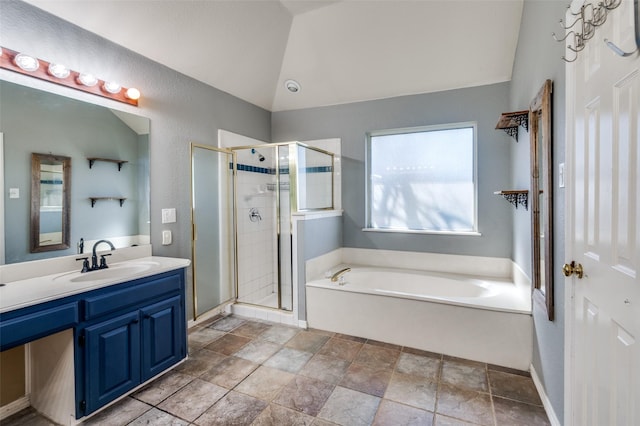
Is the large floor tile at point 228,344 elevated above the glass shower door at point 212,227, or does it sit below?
below

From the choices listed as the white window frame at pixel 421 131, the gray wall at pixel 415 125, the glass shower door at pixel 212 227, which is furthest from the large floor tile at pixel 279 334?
the white window frame at pixel 421 131

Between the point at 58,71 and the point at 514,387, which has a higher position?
the point at 58,71

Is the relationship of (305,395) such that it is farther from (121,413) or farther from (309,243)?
(309,243)

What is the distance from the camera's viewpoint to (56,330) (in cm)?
159

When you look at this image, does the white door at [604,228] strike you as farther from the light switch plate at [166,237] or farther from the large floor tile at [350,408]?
the light switch plate at [166,237]

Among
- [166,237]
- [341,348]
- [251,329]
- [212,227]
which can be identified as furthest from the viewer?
[212,227]

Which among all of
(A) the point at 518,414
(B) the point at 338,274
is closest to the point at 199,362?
(B) the point at 338,274

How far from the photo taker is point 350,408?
187cm

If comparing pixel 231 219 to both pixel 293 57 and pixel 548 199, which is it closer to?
pixel 293 57

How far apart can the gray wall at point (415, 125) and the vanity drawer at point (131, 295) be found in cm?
222

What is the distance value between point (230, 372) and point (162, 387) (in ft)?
1.48

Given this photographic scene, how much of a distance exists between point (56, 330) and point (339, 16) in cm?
324

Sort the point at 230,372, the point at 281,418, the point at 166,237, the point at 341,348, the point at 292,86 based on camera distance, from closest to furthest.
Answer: the point at 281,418 → the point at 230,372 → the point at 341,348 → the point at 166,237 → the point at 292,86

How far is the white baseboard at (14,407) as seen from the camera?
1.77m
